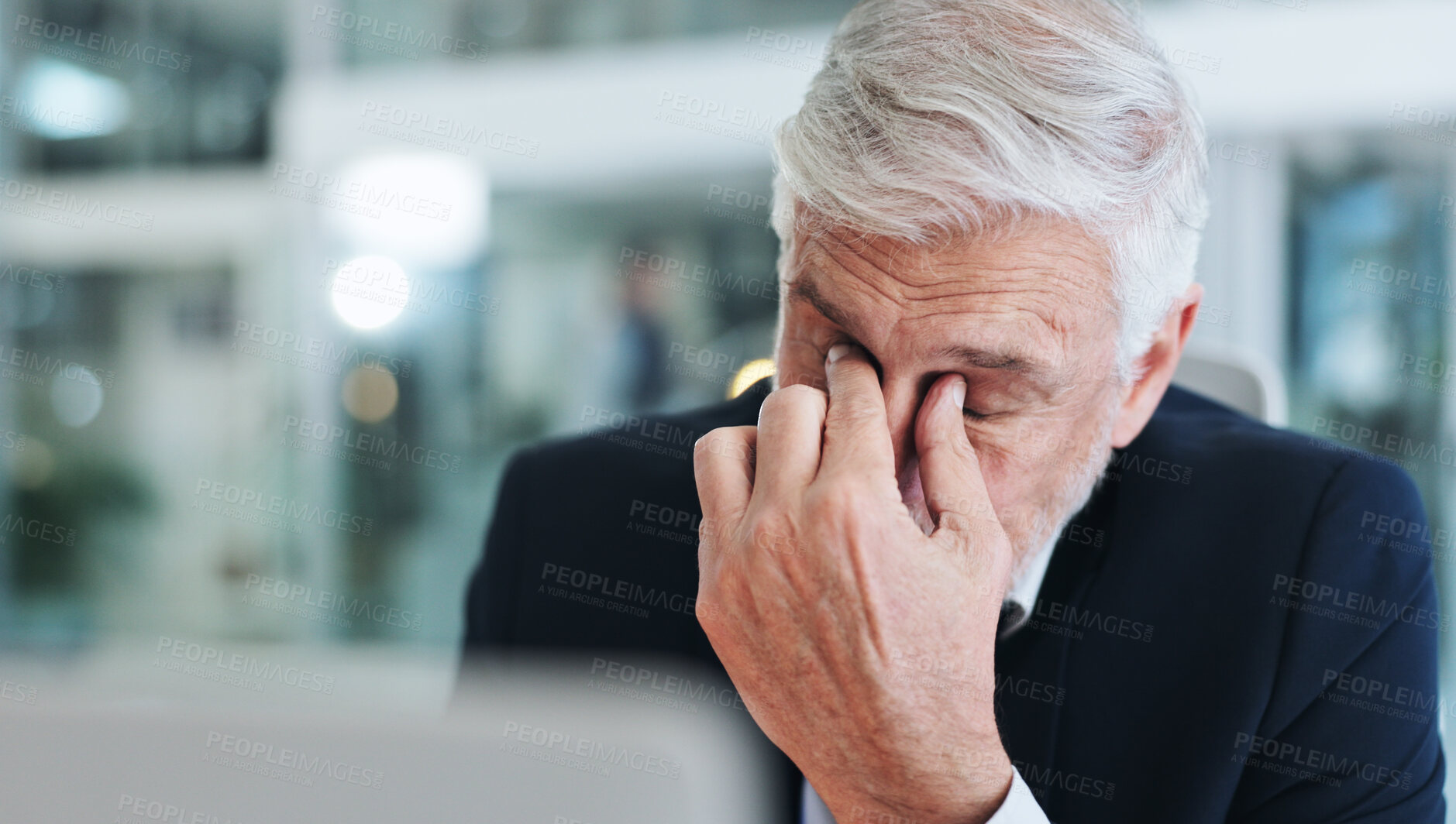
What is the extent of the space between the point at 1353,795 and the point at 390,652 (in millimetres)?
4261

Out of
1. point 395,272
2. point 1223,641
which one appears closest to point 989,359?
point 1223,641

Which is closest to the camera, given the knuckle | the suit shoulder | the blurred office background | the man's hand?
the man's hand

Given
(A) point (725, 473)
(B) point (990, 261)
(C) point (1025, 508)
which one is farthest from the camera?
(C) point (1025, 508)

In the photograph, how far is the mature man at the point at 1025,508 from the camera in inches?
34.7

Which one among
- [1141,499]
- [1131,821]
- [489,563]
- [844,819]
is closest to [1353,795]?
[1131,821]

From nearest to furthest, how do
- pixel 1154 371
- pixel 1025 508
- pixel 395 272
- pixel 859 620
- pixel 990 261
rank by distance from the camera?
pixel 859 620 → pixel 990 261 → pixel 1025 508 → pixel 1154 371 → pixel 395 272

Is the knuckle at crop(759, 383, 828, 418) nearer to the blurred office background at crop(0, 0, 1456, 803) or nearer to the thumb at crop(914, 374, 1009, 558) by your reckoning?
the thumb at crop(914, 374, 1009, 558)

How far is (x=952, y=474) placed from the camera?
977 mm

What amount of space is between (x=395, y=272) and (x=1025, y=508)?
12.2 ft

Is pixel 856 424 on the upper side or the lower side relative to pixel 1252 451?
upper

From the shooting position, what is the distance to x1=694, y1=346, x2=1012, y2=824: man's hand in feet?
2.82

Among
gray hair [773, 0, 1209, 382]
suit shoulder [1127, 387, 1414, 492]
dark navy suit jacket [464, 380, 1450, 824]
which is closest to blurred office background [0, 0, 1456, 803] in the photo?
suit shoulder [1127, 387, 1414, 492]

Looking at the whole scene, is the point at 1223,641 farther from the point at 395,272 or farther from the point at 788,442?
the point at 395,272

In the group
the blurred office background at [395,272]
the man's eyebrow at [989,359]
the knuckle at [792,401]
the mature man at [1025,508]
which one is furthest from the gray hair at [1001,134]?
the blurred office background at [395,272]
